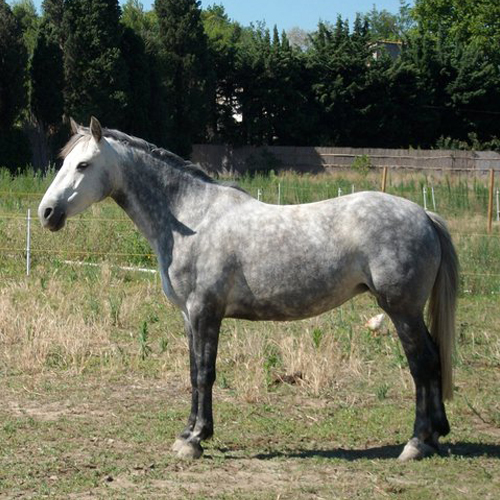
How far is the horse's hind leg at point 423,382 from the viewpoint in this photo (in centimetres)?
586

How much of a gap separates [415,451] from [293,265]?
1365 millimetres

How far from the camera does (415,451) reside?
581 centimetres

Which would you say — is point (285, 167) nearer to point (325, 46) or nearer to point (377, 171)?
point (377, 171)

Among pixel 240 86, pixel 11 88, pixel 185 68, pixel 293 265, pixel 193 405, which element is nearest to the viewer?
pixel 293 265

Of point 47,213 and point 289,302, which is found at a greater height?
point 47,213

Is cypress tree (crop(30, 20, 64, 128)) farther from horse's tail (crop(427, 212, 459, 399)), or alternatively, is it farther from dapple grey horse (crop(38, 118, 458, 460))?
horse's tail (crop(427, 212, 459, 399))

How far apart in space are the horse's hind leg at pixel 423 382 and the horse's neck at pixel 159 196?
1.46 metres

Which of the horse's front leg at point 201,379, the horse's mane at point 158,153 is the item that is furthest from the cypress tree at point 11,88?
the horse's front leg at point 201,379

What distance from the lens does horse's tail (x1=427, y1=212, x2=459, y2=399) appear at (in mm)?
6031

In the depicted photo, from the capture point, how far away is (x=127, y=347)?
8930 mm

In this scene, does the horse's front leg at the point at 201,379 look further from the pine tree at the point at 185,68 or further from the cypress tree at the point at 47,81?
the pine tree at the point at 185,68

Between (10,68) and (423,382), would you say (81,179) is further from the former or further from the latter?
(10,68)

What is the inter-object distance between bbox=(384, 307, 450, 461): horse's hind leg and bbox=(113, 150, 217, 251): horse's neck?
4.78 ft

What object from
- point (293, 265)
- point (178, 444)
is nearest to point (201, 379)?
point (178, 444)
